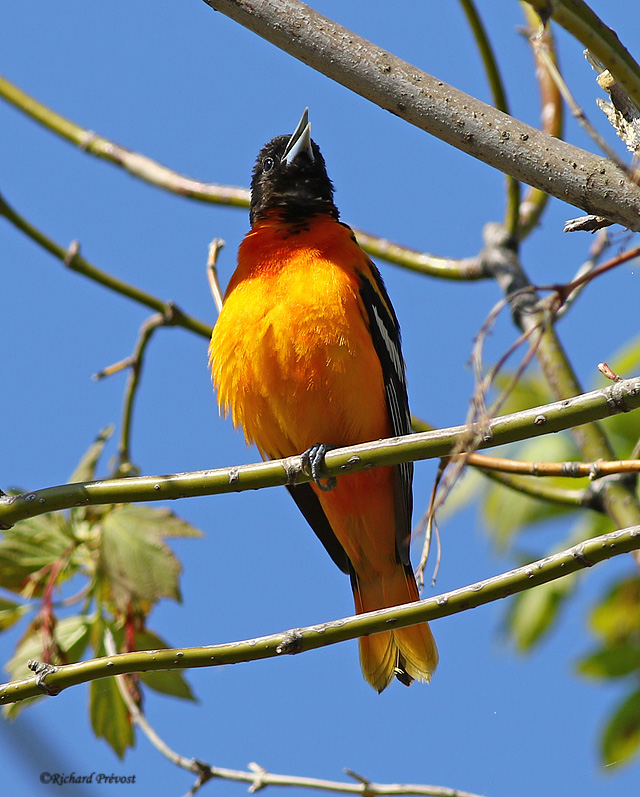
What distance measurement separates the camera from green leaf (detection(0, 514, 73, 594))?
3.72 m

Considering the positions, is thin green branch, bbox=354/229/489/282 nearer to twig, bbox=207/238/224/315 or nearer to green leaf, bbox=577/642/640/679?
twig, bbox=207/238/224/315

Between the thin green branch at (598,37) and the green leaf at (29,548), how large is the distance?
2.72 meters

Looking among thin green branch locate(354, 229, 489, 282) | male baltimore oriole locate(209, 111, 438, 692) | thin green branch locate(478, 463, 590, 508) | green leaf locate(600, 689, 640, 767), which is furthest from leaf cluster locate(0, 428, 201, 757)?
green leaf locate(600, 689, 640, 767)

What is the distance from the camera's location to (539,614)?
656 cm

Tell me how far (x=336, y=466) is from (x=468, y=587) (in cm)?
57

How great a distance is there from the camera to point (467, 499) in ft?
22.9

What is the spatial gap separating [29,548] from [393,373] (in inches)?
75.5

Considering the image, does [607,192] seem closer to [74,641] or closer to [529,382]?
[74,641]

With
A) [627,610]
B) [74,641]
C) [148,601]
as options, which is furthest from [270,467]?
[627,610]

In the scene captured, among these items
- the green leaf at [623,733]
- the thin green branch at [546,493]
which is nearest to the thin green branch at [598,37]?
the thin green branch at [546,493]

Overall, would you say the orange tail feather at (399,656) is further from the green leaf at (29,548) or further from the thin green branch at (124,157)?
the thin green branch at (124,157)

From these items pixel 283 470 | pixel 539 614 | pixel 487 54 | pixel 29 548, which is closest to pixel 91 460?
pixel 29 548

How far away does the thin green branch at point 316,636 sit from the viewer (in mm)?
2344

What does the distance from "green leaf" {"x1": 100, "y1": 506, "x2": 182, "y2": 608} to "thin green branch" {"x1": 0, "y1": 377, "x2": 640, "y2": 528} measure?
2.98ft
